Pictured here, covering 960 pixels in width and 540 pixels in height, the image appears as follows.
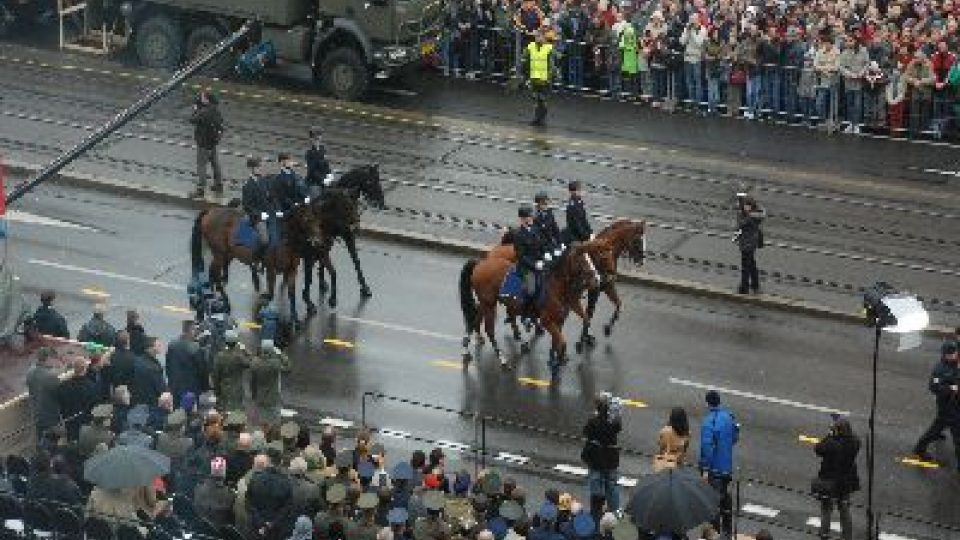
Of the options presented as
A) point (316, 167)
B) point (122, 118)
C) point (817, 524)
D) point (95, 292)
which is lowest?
point (817, 524)

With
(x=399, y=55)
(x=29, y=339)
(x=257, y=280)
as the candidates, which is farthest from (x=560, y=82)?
(x=29, y=339)

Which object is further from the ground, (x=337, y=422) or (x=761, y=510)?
(x=337, y=422)

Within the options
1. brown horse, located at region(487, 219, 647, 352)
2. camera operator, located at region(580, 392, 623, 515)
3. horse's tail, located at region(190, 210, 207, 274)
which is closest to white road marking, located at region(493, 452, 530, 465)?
camera operator, located at region(580, 392, 623, 515)

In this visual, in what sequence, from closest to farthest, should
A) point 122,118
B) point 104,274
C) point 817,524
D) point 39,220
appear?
point 817,524 → point 104,274 → point 39,220 → point 122,118

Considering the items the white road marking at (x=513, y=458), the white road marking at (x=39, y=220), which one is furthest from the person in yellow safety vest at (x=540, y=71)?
the white road marking at (x=513, y=458)

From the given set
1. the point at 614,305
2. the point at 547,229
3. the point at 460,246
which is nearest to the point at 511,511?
the point at 547,229

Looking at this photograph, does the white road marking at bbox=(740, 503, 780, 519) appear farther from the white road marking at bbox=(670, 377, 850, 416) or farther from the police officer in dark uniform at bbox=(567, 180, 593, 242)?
the police officer in dark uniform at bbox=(567, 180, 593, 242)

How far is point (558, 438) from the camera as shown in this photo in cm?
3472

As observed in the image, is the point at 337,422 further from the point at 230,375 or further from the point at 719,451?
the point at 719,451

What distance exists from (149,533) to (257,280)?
39.3 feet

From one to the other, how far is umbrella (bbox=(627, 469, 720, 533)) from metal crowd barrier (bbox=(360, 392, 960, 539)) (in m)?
3.62

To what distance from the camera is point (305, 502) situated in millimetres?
28750

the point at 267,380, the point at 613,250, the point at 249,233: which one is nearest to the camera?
the point at 267,380

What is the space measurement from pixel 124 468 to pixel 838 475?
362 inches
